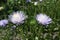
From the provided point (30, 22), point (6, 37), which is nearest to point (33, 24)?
point (30, 22)

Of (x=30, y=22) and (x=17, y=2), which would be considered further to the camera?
(x=17, y=2)

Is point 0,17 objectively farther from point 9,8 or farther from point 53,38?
point 53,38

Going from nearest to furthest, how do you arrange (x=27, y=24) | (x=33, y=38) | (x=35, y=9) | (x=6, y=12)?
(x=33, y=38) < (x=27, y=24) < (x=35, y=9) < (x=6, y=12)

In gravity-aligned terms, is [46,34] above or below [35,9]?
below

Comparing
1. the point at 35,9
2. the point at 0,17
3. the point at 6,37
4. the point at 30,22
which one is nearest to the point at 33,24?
the point at 30,22

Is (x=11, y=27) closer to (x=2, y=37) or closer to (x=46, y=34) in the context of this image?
(x=2, y=37)

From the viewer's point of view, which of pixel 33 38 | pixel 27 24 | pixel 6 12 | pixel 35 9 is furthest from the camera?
pixel 6 12
